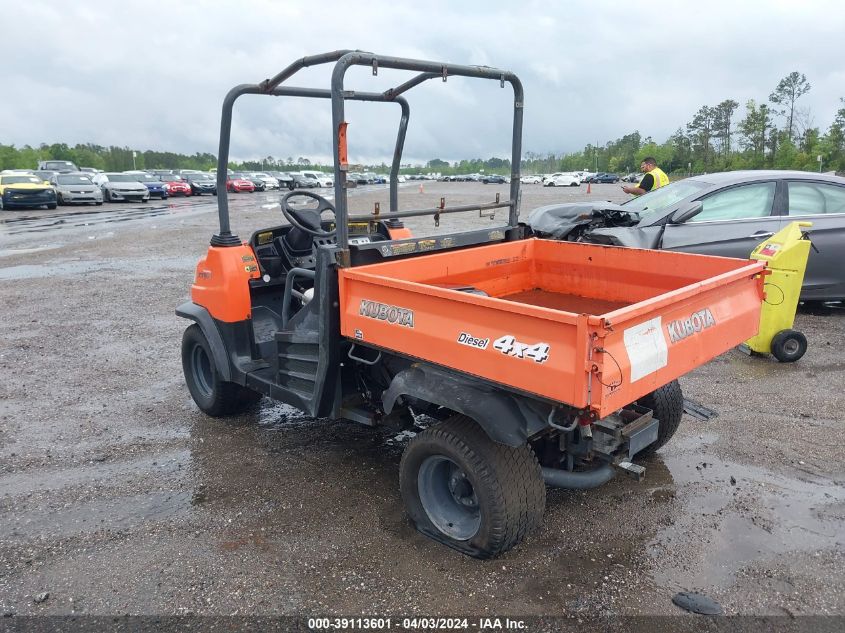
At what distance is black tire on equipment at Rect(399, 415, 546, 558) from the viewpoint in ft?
9.55

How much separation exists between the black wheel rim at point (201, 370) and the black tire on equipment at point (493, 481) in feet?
7.71

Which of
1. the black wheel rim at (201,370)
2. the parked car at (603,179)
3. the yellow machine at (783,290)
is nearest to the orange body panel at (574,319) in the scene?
the black wheel rim at (201,370)

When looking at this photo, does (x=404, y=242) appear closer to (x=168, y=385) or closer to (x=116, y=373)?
(x=168, y=385)

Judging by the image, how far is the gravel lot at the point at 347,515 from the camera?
2898 millimetres

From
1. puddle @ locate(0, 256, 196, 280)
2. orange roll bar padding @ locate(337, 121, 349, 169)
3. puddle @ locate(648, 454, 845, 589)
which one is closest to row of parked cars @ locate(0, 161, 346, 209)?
puddle @ locate(0, 256, 196, 280)

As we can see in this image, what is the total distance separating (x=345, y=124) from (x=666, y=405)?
241 centimetres

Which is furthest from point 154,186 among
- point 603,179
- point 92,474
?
Answer: point 603,179

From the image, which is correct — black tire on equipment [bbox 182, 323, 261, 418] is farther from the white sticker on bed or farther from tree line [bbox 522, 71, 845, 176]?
tree line [bbox 522, 71, 845, 176]

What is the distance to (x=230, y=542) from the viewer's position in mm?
3316

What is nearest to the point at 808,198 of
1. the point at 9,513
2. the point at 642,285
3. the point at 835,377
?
the point at 835,377

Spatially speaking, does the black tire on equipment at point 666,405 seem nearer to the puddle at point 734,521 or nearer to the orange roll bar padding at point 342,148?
the puddle at point 734,521

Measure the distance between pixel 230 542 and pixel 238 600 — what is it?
477 mm

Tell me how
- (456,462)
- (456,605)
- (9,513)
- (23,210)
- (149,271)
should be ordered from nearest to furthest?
(456,605), (456,462), (9,513), (149,271), (23,210)

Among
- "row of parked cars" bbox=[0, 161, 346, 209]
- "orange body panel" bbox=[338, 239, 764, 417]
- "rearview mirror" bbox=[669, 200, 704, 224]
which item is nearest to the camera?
"orange body panel" bbox=[338, 239, 764, 417]
